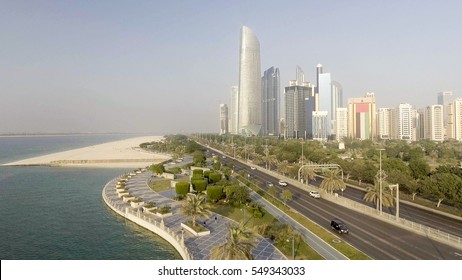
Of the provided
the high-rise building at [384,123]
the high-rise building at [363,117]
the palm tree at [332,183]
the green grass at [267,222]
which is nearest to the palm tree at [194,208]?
the green grass at [267,222]

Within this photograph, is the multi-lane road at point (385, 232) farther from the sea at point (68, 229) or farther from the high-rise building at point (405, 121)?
the high-rise building at point (405, 121)

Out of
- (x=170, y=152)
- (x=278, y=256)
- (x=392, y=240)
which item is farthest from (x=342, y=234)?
(x=170, y=152)

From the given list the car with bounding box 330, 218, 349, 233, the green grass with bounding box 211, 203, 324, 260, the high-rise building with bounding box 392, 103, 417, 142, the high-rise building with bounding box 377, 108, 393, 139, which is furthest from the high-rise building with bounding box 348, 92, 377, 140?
the car with bounding box 330, 218, 349, 233

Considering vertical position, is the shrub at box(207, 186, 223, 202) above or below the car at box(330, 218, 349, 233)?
above

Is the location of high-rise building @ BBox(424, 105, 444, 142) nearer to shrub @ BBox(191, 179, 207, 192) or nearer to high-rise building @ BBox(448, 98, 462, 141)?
high-rise building @ BBox(448, 98, 462, 141)

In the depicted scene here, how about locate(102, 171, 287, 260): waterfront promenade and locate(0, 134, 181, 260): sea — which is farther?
locate(0, 134, 181, 260): sea
